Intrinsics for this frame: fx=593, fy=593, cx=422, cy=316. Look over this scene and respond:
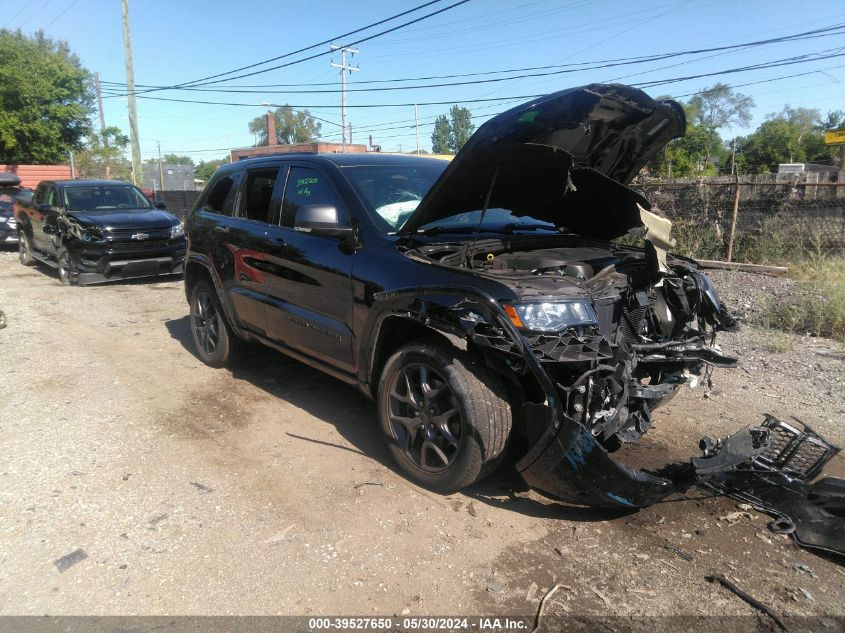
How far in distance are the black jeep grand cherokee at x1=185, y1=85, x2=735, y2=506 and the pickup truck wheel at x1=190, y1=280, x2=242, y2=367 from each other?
0.81 metres

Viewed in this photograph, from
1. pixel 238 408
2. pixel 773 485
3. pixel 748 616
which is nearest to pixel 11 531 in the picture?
pixel 238 408

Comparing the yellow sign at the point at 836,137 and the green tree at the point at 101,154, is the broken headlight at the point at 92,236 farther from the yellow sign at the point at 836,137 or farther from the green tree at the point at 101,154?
the green tree at the point at 101,154

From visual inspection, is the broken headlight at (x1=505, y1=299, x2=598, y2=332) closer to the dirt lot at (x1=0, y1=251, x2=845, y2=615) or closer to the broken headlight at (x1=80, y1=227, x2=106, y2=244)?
the dirt lot at (x1=0, y1=251, x2=845, y2=615)

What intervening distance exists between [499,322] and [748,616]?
1652 millimetres

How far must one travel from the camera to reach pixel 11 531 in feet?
10.3

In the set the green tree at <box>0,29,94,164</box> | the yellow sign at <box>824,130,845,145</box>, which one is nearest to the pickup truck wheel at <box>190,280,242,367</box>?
the yellow sign at <box>824,130,845,145</box>

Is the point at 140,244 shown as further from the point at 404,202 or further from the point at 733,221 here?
the point at 733,221

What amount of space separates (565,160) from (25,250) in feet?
44.8

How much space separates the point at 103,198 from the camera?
11.3 metres

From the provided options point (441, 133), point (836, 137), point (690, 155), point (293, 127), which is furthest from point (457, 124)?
point (836, 137)

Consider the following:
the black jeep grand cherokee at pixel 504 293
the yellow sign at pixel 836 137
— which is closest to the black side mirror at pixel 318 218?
the black jeep grand cherokee at pixel 504 293

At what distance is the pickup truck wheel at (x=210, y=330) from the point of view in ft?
18.2

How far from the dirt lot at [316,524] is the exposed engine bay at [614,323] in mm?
664

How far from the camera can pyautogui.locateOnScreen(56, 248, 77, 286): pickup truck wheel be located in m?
10.4
